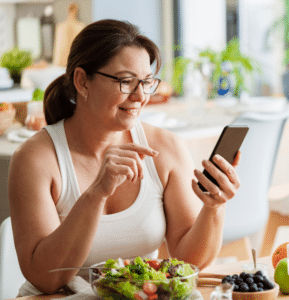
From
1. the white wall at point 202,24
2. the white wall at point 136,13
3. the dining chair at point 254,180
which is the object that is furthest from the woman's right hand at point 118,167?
the white wall at point 202,24

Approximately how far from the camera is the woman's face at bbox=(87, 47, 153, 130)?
122 centimetres

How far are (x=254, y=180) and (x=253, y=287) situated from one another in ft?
4.15

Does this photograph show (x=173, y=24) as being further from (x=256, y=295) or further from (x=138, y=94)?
(x=256, y=295)

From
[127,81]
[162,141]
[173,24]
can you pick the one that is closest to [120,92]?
[127,81]

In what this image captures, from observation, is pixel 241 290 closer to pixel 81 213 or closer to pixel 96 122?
pixel 81 213

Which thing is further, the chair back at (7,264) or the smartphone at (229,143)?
the chair back at (7,264)

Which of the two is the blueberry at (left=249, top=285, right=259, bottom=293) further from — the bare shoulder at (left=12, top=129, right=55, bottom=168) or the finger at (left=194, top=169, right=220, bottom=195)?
the bare shoulder at (left=12, top=129, right=55, bottom=168)

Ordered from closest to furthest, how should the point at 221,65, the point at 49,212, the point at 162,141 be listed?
the point at 49,212 < the point at 162,141 < the point at 221,65

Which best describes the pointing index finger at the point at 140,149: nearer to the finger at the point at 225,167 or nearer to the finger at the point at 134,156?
the finger at the point at 134,156

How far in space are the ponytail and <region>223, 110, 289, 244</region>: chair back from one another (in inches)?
34.0

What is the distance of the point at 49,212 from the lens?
1.19 metres

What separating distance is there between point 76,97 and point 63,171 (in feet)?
0.78

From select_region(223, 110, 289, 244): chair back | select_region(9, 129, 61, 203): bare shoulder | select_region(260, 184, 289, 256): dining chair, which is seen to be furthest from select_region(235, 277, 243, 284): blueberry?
select_region(260, 184, 289, 256): dining chair

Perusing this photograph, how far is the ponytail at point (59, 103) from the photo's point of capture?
4.62 feet
